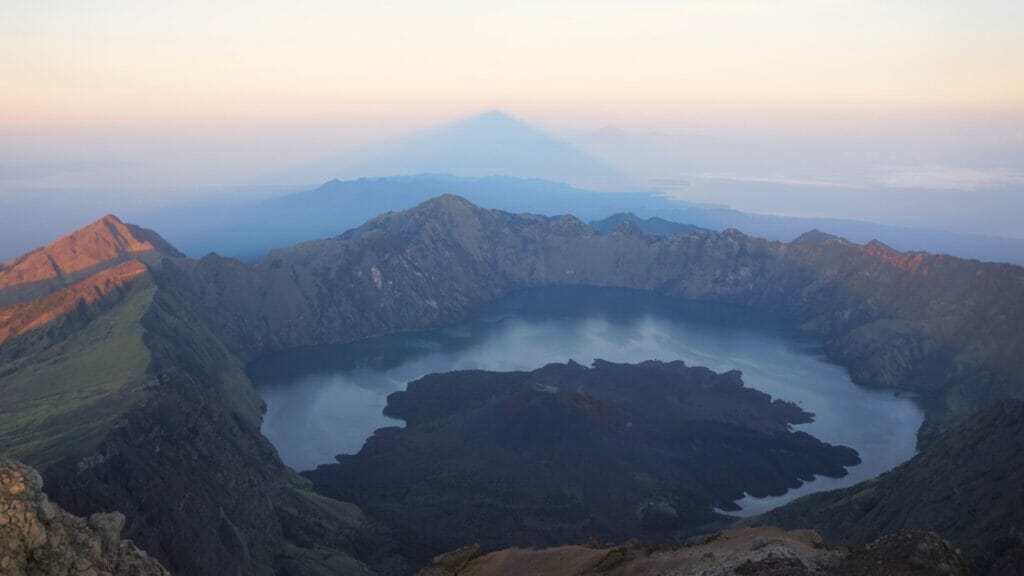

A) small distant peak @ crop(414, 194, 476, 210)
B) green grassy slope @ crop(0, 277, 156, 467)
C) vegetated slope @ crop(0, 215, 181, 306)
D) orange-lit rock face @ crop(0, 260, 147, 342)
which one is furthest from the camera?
small distant peak @ crop(414, 194, 476, 210)

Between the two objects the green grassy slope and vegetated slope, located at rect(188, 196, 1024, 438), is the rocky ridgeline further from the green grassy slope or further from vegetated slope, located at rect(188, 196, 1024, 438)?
vegetated slope, located at rect(188, 196, 1024, 438)

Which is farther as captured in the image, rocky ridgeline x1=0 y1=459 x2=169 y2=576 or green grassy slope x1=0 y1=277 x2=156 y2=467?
green grassy slope x1=0 y1=277 x2=156 y2=467

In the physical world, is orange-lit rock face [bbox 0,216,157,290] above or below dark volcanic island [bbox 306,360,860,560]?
above

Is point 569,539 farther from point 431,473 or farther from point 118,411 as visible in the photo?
point 118,411

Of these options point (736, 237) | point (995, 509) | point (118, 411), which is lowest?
point (118, 411)

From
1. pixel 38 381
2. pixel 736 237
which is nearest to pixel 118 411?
pixel 38 381

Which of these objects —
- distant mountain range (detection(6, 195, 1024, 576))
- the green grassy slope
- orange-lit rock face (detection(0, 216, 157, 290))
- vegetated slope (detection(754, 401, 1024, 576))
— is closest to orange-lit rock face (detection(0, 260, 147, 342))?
distant mountain range (detection(6, 195, 1024, 576))

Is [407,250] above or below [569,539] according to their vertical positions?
above

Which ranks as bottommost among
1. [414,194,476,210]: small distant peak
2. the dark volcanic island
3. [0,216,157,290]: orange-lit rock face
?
the dark volcanic island
